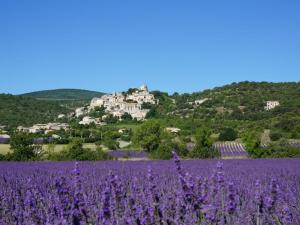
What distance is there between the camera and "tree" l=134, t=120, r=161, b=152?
3005cm

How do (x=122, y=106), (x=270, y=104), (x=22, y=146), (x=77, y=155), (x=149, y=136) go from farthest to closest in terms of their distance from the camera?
(x=122, y=106), (x=270, y=104), (x=149, y=136), (x=77, y=155), (x=22, y=146)

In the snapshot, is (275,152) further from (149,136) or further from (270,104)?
(270,104)

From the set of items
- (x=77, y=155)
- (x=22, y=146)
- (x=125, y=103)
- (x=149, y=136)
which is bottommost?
(x=77, y=155)

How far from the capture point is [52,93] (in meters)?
137

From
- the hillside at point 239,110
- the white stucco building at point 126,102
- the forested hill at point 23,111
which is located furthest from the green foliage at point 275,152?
the white stucco building at point 126,102

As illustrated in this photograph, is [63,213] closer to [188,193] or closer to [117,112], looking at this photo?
[188,193]

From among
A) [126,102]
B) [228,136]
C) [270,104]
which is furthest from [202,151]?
[126,102]

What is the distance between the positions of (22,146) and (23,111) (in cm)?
5210

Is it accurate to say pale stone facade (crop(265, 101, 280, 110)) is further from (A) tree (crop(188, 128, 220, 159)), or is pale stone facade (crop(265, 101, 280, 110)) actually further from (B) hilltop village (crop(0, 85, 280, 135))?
(A) tree (crop(188, 128, 220, 159))

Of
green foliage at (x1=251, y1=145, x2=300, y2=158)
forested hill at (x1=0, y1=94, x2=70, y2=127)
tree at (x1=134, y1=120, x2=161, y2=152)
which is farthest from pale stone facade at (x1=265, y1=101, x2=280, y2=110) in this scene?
green foliage at (x1=251, y1=145, x2=300, y2=158)

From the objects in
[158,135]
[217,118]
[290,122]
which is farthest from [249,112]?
[158,135]

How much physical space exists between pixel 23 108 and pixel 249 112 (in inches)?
1412

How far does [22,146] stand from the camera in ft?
68.6

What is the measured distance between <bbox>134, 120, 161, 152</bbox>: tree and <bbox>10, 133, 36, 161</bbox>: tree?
10.3m
